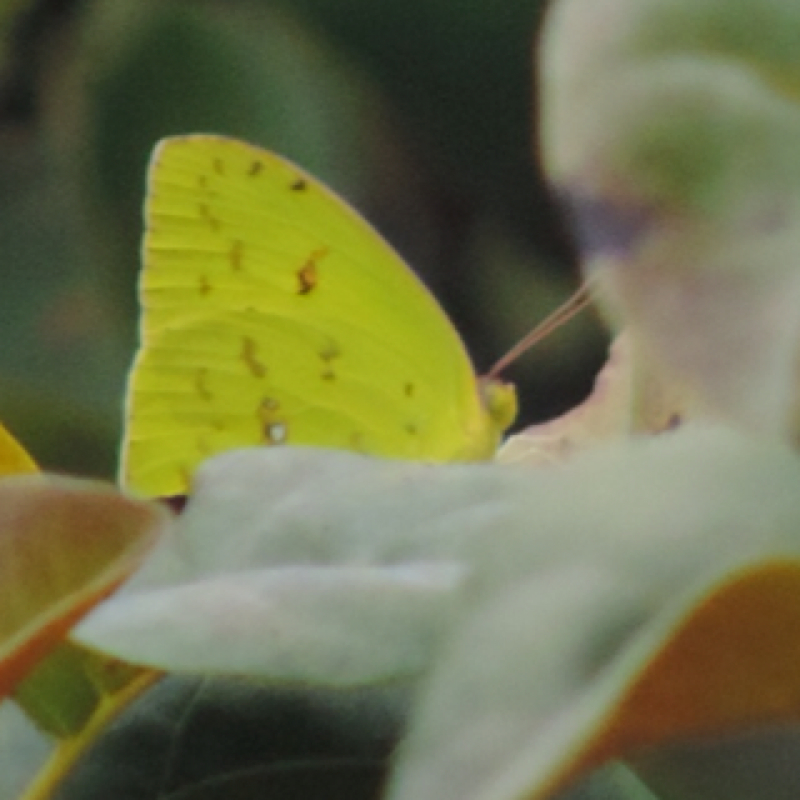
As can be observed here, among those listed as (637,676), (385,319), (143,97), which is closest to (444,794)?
(637,676)

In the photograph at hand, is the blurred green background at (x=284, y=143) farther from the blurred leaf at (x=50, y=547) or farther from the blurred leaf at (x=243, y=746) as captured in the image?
the blurred leaf at (x=50, y=547)

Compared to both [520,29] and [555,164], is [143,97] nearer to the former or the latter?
[520,29]

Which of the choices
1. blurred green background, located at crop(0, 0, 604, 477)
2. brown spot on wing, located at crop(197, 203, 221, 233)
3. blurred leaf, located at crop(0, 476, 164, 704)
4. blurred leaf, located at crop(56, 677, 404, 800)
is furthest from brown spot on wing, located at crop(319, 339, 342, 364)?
blurred leaf, located at crop(0, 476, 164, 704)

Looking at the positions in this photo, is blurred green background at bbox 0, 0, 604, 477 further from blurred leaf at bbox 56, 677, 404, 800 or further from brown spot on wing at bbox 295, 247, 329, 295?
blurred leaf at bbox 56, 677, 404, 800

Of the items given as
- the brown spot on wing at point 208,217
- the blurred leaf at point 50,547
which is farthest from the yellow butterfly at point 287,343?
the blurred leaf at point 50,547

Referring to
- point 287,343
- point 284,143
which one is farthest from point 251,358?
point 284,143

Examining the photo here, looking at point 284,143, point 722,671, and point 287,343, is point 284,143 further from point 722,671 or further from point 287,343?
point 722,671

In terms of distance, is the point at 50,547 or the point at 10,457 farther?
the point at 10,457

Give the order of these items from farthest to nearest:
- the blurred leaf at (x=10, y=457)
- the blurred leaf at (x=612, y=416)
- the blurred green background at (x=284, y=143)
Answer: the blurred green background at (x=284, y=143), the blurred leaf at (x=612, y=416), the blurred leaf at (x=10, y=457)
